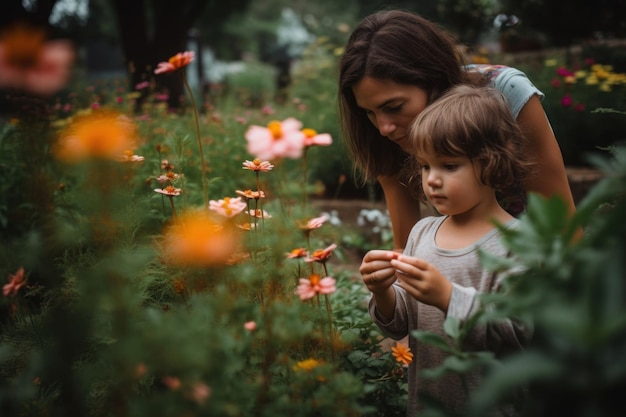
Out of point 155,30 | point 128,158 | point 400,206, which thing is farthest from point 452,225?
point 155,30

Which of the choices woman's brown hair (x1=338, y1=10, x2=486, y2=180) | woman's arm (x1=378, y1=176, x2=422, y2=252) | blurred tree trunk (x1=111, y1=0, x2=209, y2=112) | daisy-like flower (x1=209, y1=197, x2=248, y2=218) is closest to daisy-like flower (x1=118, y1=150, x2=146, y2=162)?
daisy-like flower (x1=209, y1=197, x2=248, y2=218)

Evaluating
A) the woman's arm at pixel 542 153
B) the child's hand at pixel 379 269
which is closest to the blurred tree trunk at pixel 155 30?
the woman's arm at pixel 542 153

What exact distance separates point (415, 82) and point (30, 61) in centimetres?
138

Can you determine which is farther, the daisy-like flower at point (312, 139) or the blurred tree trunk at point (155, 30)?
the blurred tree trunk at point (155, 30)

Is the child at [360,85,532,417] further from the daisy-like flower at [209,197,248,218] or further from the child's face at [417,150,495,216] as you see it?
the daisy-like flower at [209,197,248,218]

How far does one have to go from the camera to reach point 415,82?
6.41 feet

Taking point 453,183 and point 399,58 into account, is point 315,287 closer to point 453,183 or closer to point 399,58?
point 453,183

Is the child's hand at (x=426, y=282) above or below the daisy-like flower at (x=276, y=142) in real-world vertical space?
below

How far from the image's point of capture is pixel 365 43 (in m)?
2.04

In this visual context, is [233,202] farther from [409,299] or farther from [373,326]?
[373,326]

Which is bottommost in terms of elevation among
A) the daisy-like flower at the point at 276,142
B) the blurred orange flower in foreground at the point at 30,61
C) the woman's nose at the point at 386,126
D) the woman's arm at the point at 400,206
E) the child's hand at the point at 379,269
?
the woman's arm at the point at 400,206

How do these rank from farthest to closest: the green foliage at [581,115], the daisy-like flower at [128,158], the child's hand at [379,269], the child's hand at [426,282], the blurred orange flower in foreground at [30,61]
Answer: the green foliage at [581,115] → the daisy-like flower at [128,158] → the child's hand at [379,269] → the child's hand at [426,282] → the blurred orange flower in foreground at [30,61]

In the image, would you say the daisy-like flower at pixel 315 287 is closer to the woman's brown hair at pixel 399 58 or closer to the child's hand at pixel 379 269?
the child's hand at pixel 379 269

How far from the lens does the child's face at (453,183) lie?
1391 mm
